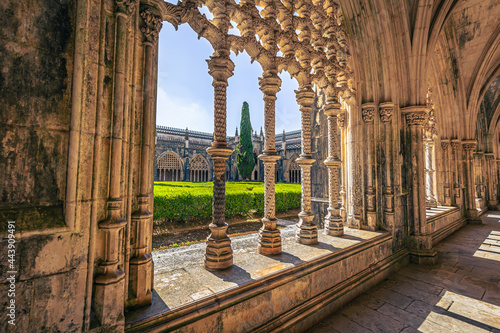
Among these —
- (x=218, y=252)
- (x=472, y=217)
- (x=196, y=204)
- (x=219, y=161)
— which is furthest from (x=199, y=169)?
(x=218, y=252)

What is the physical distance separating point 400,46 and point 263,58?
2828 mm

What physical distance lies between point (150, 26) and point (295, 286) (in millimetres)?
2439

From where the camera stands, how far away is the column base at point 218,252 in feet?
6.43

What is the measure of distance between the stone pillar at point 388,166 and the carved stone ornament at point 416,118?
1.38 feet

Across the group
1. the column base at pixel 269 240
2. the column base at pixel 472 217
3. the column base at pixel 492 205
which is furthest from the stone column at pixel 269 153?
the column base at pixel 492 205

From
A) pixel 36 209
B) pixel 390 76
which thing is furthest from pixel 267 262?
pixel 390 76

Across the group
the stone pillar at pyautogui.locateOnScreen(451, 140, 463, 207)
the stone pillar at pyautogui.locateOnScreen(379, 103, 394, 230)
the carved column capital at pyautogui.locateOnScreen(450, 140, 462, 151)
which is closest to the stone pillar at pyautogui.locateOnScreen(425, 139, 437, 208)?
the stone pillar at pyautogui.locateOnScreen(451, 140, 463, 207)

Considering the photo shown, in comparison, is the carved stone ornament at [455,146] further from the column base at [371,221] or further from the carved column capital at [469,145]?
the column base at [371,221]

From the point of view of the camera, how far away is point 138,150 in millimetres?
1514

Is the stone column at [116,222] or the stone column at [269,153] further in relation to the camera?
the stone column at [269,153]

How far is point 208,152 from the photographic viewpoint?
202 centimetres

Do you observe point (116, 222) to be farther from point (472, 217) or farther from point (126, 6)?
point (472, 217)

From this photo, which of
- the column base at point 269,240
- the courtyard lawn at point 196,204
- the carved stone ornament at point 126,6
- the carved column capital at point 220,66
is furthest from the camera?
the courtyard lawn at point 196,204

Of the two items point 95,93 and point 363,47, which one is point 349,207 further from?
point 95,93
